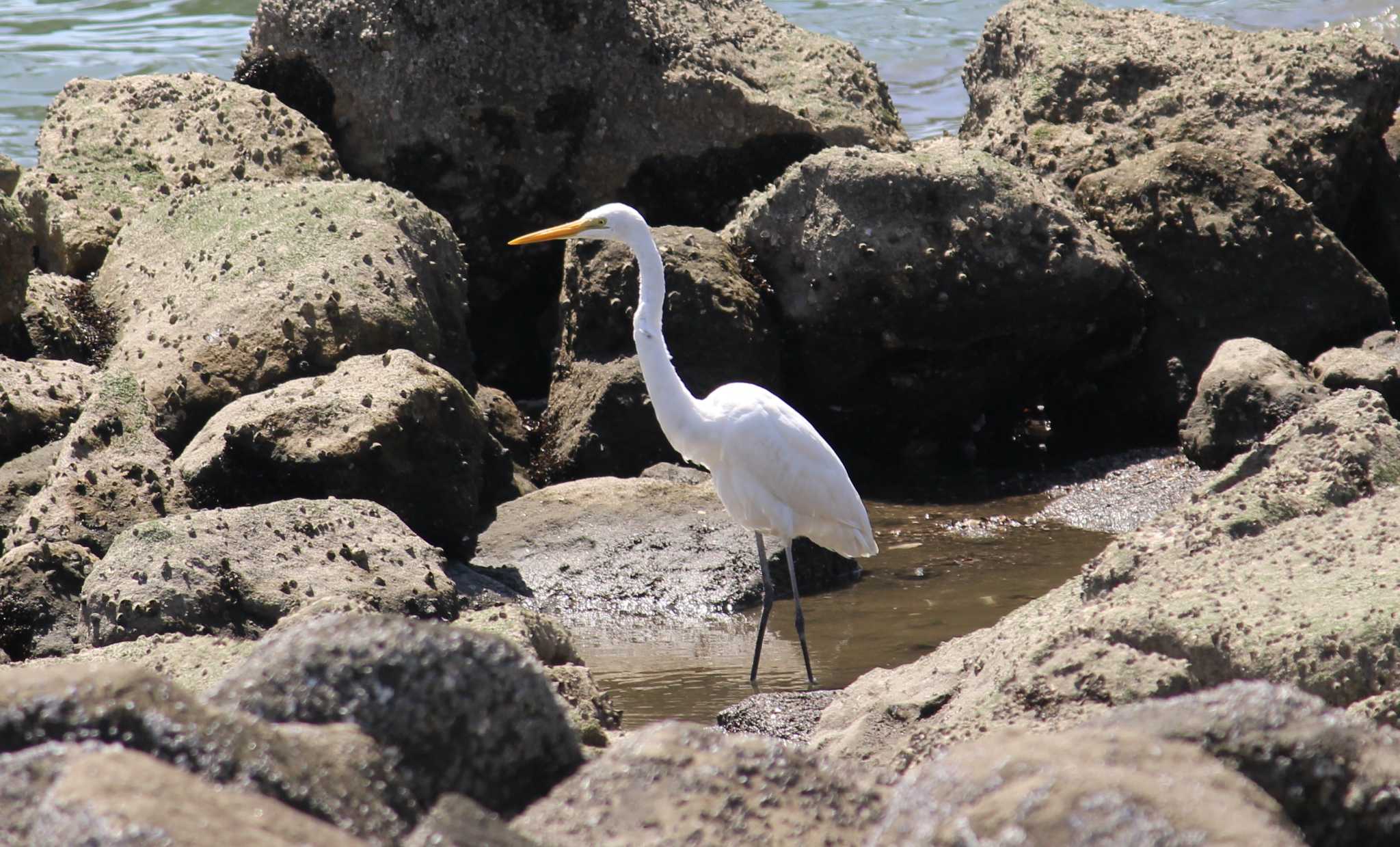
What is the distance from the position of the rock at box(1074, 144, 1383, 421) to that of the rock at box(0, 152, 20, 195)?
6928 mm

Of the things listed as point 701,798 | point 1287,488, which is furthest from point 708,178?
point 701,798

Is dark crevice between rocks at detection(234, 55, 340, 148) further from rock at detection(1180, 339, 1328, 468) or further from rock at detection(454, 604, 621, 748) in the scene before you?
rock at detection(454, 604, 621, 748)

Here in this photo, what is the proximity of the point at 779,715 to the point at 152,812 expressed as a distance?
3.44 metres

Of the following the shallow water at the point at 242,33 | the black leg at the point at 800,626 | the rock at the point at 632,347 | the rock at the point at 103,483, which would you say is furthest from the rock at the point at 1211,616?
the shallow water at the point at 242,33

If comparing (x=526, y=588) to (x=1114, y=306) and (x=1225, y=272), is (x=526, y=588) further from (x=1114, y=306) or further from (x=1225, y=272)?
(x=1225, y=272)

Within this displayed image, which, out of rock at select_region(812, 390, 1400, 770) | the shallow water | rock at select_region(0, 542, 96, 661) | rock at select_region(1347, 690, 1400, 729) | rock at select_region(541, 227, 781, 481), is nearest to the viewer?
rock at select_region(1347, 690, 1400, 729)

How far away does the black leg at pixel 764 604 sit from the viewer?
6289mm

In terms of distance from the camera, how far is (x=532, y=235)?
701 cm

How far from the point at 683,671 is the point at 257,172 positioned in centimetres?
469

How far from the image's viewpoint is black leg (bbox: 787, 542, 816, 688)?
244 inches

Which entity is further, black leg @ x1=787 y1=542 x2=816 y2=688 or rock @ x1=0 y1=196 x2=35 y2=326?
rock @ x1=0 y1=196 x2=35 y2=326

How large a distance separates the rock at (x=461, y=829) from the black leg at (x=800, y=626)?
13.0 feet

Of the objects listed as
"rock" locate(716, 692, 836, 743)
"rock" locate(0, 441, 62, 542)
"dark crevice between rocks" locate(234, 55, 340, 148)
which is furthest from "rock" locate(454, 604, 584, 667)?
"dark crevice between rocks" locate(234, 55, 340, 148)

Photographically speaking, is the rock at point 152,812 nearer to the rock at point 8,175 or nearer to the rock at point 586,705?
the rock at point 586,705
